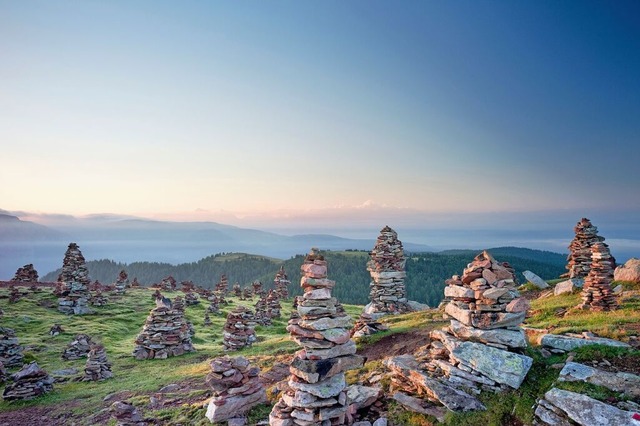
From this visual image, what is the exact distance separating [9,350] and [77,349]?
4.88 metres

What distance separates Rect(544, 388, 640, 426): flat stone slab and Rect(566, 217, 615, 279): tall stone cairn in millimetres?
26149

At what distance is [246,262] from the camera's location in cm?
18288

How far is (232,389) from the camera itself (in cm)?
1509

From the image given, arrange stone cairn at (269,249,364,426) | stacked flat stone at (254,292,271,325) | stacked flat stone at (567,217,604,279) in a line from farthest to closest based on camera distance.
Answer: stacked flat stone at (254,292,271,325) → stacked flat stone at (567,217,604,279) → stone cairn at (269,249,364,426)

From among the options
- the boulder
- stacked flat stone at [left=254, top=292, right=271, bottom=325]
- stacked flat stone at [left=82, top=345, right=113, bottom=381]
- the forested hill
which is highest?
the boulder

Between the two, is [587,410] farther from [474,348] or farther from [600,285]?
[600,285]

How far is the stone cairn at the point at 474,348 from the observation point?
12.0m

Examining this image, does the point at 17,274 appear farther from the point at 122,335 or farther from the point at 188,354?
the point at 188,354

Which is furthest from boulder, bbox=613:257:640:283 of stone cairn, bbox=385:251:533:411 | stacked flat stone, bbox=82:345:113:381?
stacked flat stone, bbox=82:345:113:381

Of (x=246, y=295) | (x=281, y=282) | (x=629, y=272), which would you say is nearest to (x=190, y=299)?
(x=246, y=295)

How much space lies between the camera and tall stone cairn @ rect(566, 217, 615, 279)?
30891 millimetres

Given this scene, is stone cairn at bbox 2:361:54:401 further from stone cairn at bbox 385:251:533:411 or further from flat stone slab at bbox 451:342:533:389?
flat stone slab at bbox 451:342:533:389

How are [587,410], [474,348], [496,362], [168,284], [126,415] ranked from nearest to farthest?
[587,410] < [496,362] < [474,348] < [126,415] < [168,284]

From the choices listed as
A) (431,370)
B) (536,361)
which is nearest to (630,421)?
(536,361)
